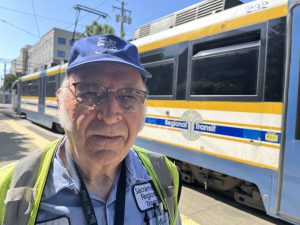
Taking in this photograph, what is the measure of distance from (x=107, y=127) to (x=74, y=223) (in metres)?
0.41

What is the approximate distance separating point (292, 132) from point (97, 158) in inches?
106

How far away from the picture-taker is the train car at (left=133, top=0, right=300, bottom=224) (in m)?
3.35

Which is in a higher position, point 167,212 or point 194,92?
point 194,92

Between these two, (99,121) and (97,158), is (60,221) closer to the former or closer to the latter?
(97,158)

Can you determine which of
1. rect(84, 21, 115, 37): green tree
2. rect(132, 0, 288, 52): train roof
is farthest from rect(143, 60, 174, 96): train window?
rect(84, 21, 115, 37): green tree

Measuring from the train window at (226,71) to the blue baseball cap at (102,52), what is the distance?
2739 millimetres

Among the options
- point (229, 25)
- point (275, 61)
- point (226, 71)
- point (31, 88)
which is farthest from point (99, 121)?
point (31, 88)

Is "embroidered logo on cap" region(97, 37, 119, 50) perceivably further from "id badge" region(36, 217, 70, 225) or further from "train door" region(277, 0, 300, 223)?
"train door" region(277, 0, 300, 223)

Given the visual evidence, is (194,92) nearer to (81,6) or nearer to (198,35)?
(198,35)

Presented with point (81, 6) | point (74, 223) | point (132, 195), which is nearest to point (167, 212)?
point (132, 195)

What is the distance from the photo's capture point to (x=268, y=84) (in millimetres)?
3529

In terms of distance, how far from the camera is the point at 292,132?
3279 mm

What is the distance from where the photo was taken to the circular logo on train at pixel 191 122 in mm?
4516

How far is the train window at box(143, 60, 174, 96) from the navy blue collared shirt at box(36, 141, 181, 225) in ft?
12.7
